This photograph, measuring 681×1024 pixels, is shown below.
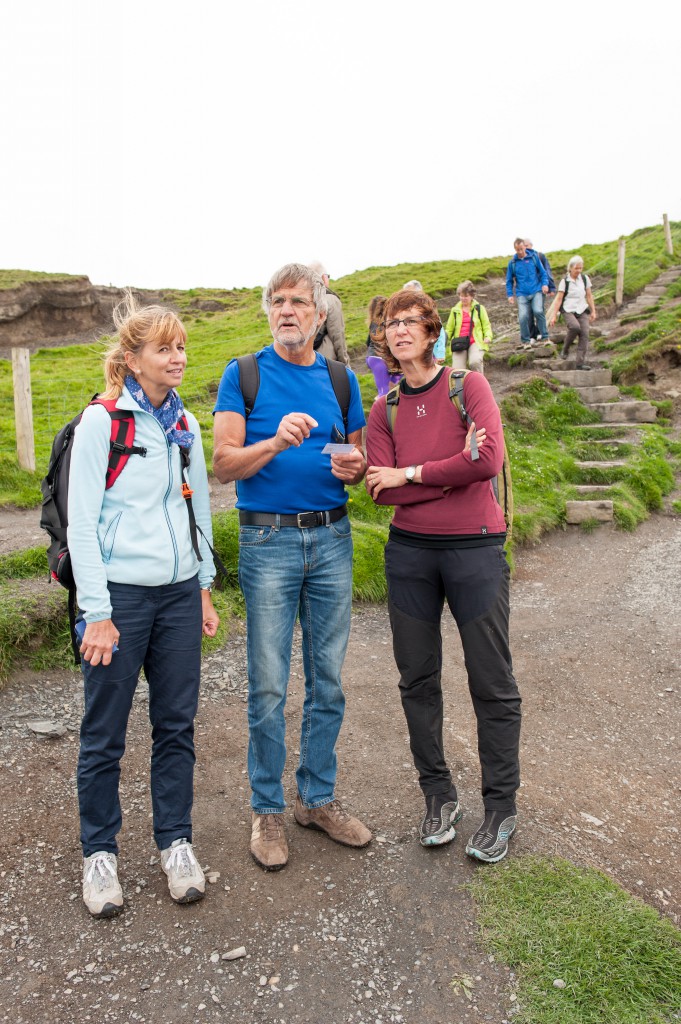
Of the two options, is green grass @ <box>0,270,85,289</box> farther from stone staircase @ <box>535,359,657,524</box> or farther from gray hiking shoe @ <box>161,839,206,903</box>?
gray hiking shoe @ <box>161,839,206,903</box>

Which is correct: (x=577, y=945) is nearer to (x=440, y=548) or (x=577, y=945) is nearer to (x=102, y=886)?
(x=440, y=548)

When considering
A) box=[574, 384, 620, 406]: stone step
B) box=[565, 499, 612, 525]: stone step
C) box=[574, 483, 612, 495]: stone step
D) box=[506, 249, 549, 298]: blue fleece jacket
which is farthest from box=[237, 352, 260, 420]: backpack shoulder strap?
box=[506, 249, 549, 298]: blue fleece jacket

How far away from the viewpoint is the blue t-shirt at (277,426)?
380 centimetres

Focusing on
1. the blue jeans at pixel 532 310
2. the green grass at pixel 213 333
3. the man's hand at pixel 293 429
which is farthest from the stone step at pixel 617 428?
the man's hand at pixel 293 429

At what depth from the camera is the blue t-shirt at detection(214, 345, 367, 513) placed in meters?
3.80

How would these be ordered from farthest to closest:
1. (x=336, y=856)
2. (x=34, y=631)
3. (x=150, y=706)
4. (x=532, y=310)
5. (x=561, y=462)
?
(x=532, y=310)
(x=561, y=462)
(x=34, y=631)
(x=336, y=856)
(x=150, y=706)

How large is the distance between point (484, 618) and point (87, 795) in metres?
2.04

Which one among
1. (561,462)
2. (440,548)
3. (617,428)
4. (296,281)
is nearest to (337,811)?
(440,548)

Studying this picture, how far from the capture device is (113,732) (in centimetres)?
356

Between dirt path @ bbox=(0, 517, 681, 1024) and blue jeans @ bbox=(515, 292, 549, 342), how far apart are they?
11.7 meters

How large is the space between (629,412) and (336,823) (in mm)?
12014

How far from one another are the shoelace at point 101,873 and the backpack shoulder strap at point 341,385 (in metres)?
2.43

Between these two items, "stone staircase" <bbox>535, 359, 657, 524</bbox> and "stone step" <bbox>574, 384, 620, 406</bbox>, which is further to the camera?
"stone step" <bbox>574, 384, 620, 406</bbox>

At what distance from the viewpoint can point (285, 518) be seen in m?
3.82
